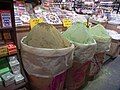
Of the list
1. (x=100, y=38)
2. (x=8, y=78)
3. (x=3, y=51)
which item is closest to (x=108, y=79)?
(x=100, y=38)

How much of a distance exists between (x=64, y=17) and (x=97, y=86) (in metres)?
1.25

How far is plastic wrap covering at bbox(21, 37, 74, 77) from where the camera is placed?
1.50 metres

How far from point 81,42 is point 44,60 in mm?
656

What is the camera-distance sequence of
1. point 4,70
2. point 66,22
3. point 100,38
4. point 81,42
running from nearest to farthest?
point 4,70
point 81,42
point 100,38
point 66,22

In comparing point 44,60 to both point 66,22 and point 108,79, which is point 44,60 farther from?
point 108,79

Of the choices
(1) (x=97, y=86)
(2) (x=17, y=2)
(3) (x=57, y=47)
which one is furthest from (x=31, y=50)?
(1) (x=97, y=86)

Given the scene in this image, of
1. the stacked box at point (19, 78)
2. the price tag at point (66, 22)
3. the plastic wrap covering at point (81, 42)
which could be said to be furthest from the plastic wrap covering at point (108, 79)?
the stacked box at point (19, 78)

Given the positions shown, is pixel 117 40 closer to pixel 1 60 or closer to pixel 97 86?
pixel 97 86

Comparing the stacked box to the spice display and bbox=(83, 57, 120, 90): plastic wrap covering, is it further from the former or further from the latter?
bbox=(83, 57, 120, 90): plastic wrap covering

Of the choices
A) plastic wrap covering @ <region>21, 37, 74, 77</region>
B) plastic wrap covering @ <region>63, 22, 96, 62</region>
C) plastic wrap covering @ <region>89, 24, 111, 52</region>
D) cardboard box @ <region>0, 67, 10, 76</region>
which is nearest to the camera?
plastic wrap covering @ <region>21, 37, 74, 77</region>

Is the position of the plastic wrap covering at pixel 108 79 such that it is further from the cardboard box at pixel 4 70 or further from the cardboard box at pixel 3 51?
the cardboard box at pixel 3 51

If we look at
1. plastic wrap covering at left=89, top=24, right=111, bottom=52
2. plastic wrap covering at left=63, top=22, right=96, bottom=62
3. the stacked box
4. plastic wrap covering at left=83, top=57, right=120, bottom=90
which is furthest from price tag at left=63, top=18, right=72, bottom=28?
the stacked box

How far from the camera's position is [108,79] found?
2818 mm

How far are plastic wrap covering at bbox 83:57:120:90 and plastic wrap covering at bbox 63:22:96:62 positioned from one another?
691mm
